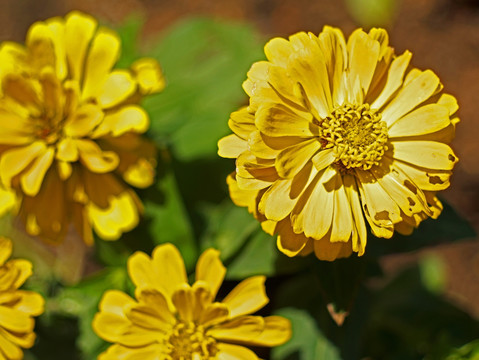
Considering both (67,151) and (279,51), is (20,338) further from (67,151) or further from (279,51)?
(279,51)

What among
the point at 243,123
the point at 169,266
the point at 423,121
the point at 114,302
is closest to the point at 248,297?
the point at 169,266

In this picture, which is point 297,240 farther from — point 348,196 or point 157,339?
point 157,339

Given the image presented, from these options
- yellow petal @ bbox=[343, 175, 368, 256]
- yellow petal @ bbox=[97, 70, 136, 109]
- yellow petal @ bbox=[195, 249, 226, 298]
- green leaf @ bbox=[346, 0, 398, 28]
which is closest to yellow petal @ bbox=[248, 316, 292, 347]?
yellow petal @ bbox=[195, 249, 226, 298]

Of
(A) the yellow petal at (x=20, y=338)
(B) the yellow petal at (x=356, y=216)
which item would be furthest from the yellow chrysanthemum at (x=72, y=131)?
(B) the yellow petal at (x=356, y=216)

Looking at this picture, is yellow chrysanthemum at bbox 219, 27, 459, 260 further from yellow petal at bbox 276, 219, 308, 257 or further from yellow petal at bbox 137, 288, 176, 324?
yellow petal at bbox 137, 288, 176, 324

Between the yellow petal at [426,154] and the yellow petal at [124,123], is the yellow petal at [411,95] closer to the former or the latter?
the yellow petal at [426,154]
